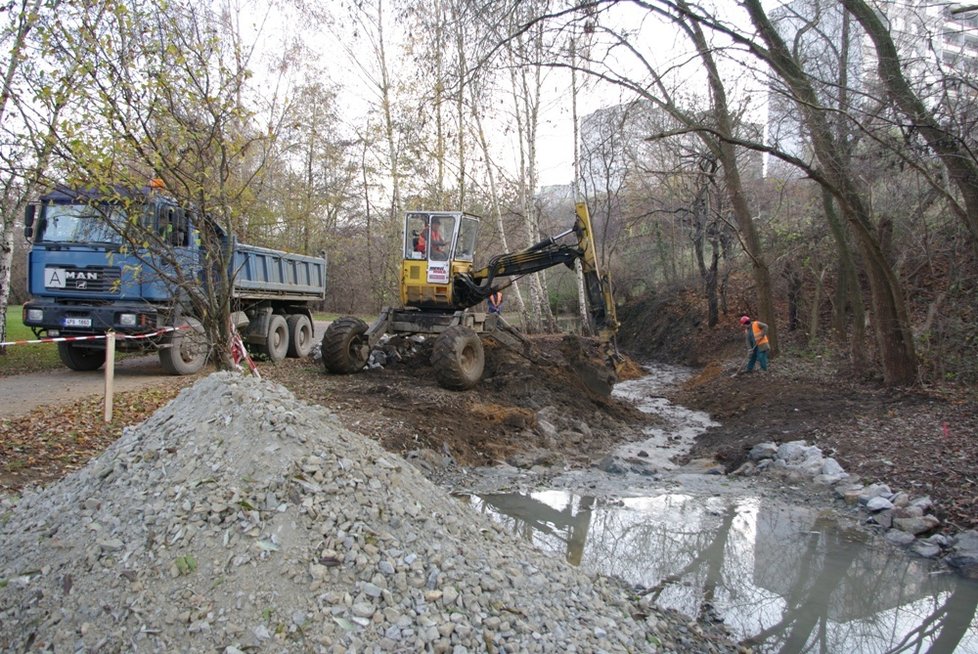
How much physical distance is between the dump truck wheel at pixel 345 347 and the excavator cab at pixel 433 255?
1.24 metres

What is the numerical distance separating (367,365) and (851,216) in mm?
8040

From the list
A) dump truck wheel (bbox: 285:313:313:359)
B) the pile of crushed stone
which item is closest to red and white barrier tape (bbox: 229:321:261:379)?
the pile of crushed stone

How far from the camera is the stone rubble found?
225 inches

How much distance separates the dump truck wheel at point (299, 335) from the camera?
15.4 metres

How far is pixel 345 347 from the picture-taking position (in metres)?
11.7

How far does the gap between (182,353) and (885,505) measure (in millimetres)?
10286

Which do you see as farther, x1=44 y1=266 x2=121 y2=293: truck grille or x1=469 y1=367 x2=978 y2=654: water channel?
x1=44 y1=266 x2=121 y2=293: truck grille

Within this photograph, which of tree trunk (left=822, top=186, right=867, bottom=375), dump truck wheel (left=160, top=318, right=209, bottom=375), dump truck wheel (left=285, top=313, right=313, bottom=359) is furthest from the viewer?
dump truck wheel (left=285, top=313, right=313, bottom=359)

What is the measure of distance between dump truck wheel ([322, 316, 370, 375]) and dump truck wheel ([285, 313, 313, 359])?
3692 millimetres

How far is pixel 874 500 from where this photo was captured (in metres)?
6.71

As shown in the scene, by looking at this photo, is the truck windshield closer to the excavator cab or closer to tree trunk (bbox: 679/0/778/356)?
the excavator cab

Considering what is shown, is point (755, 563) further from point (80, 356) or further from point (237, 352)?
point (80, 356)

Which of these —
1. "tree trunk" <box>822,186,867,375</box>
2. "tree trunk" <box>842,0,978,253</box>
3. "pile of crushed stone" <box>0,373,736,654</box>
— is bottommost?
"pile of crushed stone" <box>0,373,736,654</box>

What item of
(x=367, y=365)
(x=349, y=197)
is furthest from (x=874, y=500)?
(x=349, y=197)
